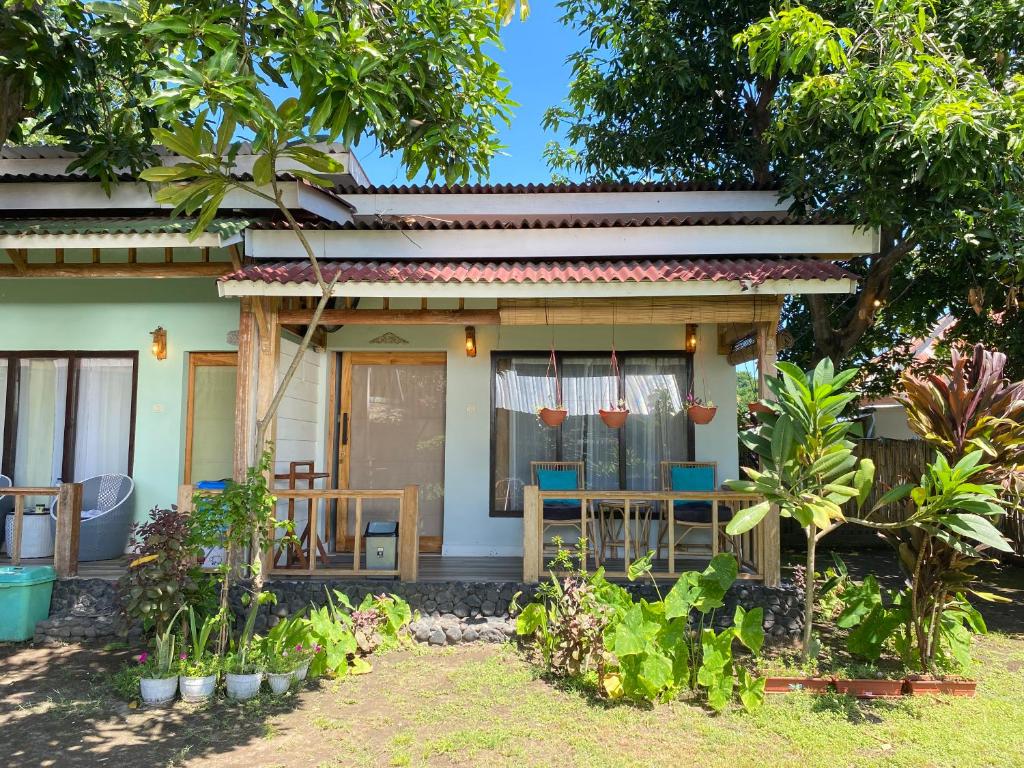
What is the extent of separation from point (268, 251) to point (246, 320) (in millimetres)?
839

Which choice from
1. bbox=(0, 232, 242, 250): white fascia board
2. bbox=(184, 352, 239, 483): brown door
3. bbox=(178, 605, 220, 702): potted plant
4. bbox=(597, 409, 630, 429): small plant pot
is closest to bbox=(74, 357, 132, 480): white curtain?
bbox=(184, 352, 239, 483): brown door

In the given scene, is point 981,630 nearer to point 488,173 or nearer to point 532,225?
point 532,225

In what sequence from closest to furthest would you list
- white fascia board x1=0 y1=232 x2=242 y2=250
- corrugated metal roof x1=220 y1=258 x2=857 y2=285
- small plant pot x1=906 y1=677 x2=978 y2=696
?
small plant pot x1=906 y1=677 x2=978 y2=696 → corrugated metal roof x1=220 y1=258 x2=857 y2=285 → white fascia board x1=0 y1=232 x2=242 y2=250

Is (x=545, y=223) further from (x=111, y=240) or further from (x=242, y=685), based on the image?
(x=242, y=685)

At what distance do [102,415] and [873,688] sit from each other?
7318 millimetres

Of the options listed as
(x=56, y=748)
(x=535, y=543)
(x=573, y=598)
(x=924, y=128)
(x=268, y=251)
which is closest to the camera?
(x=56, y=748)

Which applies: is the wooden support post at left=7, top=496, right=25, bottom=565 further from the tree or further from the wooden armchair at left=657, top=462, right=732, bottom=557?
the tree

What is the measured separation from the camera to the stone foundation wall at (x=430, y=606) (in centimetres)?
571

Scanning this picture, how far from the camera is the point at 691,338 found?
753 cm

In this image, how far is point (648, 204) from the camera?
7.90 m

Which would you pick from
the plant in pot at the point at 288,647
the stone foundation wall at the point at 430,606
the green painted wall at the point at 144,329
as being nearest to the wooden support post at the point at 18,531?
the stone foundation wall at the point at 430,606

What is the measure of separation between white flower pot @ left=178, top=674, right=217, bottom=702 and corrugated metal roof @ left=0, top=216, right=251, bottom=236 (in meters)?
3.48

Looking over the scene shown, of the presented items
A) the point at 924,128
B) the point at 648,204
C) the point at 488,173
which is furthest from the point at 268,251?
the point at 924,128

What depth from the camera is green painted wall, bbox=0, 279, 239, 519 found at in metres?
7.31
